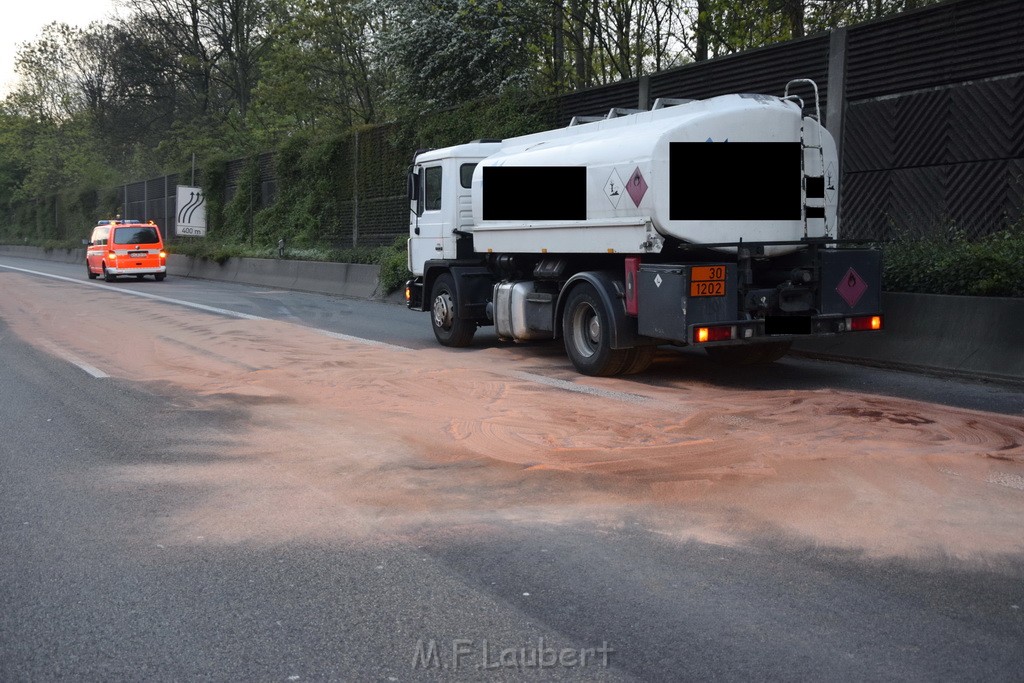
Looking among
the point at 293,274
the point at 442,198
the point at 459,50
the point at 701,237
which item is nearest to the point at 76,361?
the point at 442,198

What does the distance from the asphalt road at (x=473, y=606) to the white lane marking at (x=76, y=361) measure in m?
5.43

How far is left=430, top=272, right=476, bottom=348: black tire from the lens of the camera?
563 inches

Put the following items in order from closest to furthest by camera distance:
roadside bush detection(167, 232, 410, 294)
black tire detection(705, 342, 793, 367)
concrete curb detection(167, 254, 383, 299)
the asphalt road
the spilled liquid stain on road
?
the asphalt road, the spilled liquid stain on road, black tire detection(705, 342, 793, 367), roadside bush detection(167, 232, 410, 294), concrete curb detection(167, 254, 383, 299)

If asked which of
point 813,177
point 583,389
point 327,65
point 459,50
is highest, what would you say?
point 327,65

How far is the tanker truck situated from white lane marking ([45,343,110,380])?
5.02 metres

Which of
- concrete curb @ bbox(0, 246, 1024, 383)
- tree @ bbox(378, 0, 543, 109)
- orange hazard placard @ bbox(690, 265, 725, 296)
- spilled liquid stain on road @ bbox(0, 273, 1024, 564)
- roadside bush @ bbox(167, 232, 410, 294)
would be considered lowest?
spilled liquid stain on road @ bbox(0, 273, 1024, 564)

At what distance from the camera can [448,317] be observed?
14.5 m

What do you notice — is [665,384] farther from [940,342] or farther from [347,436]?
[347,436]

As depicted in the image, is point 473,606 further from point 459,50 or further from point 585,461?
point 459,50

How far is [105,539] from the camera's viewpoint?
18.0ft

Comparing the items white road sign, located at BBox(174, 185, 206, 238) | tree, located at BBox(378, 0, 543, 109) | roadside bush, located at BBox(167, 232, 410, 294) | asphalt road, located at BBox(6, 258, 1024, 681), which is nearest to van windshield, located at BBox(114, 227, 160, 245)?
roadside bush, located at BBox(167, 232, 410, 294)

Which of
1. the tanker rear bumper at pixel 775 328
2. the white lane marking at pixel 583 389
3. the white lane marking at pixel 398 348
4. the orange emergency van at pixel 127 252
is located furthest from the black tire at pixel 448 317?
the orange emergency van at pixel 127 252

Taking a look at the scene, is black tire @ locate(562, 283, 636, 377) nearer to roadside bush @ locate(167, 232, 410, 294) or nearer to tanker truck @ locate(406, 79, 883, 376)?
tanker truck @ locate(406, 79, 883, 376)

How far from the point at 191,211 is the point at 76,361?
32798mm
